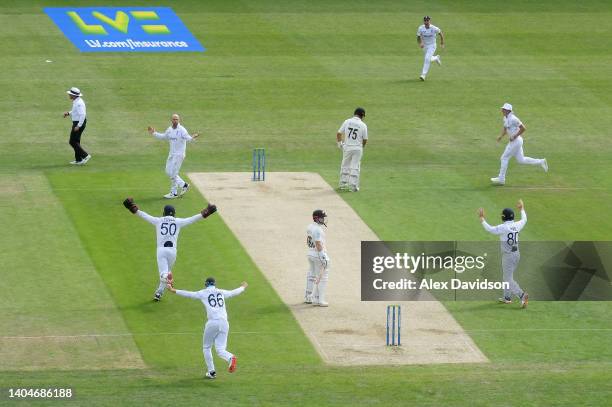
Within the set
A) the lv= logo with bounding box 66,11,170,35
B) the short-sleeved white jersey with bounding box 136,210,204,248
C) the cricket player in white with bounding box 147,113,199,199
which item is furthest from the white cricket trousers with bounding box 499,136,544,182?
the lv= logo with bounding box 66,11,170,35

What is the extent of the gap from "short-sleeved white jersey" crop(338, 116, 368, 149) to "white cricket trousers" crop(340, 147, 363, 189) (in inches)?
4.2

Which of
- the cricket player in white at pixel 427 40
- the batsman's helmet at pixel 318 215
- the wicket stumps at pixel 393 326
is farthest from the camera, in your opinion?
the cricket player in white at pixel 427 40

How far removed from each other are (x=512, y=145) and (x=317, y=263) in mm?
11012

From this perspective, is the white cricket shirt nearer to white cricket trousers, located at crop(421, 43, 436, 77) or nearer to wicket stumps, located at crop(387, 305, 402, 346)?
wicket stumps, located at crop(387, 305, 402, 346)

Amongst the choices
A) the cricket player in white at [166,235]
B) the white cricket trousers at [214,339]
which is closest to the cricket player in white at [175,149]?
the cricket player in white at [166,235]

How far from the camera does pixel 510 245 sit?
94.8 feet

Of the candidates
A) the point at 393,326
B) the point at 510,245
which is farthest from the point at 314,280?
the point at 510,245

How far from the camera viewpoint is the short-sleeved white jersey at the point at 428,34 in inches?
1932

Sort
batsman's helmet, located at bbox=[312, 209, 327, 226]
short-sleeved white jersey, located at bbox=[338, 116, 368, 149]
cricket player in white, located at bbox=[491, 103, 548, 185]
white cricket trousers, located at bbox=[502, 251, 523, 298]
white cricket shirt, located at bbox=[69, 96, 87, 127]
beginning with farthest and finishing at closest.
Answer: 1. white cricket shirt, located at bbox=[69, 96, 87, 127]
2. cricket player in white, located at bbox=[491, 103, 548, 185]
3. short-sleeved white jersey, located at bbox=[338, 116, 368, 149]
4. white cricket trousers, located at bbox=[502, 251, 523, 298]
5. batsman's helmet, located at bbox=[312, 209, 327, 226]

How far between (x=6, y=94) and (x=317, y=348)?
Answer: 23.0 metres

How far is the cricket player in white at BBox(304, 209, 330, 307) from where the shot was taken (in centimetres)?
2866

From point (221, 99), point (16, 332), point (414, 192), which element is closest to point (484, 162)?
point (414, 192)

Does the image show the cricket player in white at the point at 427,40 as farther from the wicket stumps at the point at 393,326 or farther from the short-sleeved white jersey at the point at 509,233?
the wicket stumps at the point at 393,326

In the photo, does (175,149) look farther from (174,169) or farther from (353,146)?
(353,146)
